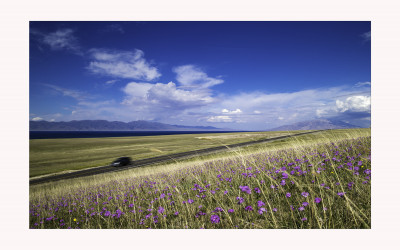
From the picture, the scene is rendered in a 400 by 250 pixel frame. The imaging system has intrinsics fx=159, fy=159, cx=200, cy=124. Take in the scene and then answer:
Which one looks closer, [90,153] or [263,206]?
[263,206]

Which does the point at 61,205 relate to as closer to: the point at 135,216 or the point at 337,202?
the point at 135,216

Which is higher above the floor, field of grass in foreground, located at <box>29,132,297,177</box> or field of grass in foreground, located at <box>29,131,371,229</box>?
field of grass in foreground, located at <box>29,131,371,229</box>

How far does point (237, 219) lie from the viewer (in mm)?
1946

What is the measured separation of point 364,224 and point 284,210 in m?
0.85

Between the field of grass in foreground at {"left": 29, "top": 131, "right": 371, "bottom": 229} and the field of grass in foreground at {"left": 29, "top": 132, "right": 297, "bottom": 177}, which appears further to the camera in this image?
the field of grass in foreground at {"left": 29, "top": 132, "right": 297, "bottom": 177}

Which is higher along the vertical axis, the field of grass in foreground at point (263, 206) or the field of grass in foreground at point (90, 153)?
the field of grass in foreground at point (263, 206)

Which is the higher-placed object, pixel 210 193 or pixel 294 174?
pixel 294 174

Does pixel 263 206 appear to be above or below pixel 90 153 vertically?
above

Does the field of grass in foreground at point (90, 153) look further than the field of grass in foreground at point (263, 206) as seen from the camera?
Yes

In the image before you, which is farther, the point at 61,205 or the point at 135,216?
the point at 61,205
